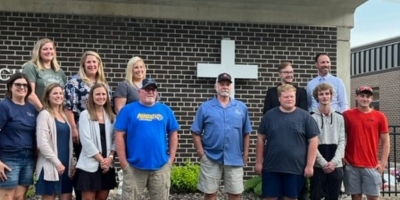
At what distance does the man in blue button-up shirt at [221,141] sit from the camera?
6785 mm

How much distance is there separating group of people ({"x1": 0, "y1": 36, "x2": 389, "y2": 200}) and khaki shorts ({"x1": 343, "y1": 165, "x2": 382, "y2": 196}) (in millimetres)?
11

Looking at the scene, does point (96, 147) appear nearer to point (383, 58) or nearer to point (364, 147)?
point (364, 147)

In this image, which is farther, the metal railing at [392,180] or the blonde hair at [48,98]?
the metal railing at [392,180]

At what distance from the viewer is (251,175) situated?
10164 mm

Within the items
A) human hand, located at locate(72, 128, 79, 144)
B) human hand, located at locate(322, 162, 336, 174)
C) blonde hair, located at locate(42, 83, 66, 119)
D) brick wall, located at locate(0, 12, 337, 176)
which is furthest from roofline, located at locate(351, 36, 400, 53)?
blonde hair, located at locate(42, 83, 66, 119)

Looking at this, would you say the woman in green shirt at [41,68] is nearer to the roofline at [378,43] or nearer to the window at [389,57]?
the window at [389,57]

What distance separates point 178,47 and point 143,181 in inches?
161

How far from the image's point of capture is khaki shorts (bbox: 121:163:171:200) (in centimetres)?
631

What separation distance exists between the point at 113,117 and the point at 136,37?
12.1 ft

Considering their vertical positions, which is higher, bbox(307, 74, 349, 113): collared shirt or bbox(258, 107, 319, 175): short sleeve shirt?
bbox(307, 74, 349, 113): collared shirt

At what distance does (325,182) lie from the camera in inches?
279

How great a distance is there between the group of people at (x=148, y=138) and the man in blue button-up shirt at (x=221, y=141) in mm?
11

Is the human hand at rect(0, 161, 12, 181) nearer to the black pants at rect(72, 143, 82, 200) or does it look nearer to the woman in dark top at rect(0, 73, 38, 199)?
the woman in dark top at rect(0, 73, 38, 199)

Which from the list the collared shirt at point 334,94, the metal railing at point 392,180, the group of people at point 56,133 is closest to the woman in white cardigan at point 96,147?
the group of people at point 56,133
